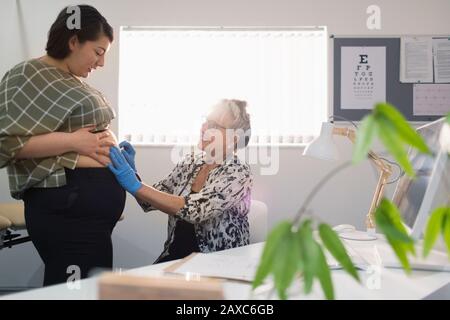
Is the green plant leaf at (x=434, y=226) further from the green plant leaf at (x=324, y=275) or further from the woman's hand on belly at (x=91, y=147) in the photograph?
the woman's hand on belly at (x=91, y=147)

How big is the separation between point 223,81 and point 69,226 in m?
1.79

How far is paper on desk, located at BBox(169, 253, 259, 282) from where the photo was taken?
0.91 metres

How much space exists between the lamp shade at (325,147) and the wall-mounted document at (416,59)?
152 cm

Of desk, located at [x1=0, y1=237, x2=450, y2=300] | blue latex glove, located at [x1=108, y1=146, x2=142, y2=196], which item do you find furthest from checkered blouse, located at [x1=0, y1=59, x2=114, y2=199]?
desk, located at [x1=0, y1=237, x2=450, y2=300]

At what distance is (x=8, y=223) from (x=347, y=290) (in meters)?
1.77

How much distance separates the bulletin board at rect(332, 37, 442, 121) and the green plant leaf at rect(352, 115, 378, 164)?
250 centimetres

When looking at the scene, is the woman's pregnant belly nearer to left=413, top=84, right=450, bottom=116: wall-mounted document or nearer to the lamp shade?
the lamp shade

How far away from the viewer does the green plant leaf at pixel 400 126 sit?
36 cm

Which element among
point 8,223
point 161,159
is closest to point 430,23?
point 161,159

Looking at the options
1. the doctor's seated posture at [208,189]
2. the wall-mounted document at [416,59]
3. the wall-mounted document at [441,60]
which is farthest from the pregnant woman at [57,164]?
the wall-mounted document at [441,60]

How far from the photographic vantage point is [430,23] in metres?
2.77
